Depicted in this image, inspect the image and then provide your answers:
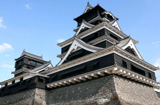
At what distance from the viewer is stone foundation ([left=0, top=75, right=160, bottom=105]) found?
1313 centimetres

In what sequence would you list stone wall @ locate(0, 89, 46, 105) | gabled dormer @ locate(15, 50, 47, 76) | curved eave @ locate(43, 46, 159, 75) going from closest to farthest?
curved eave @ locate(43, 46, 159, 75) < stone wall @ locate(0, 89, 46, 105) < gabled dormer @ locate(15, 50, 47, 76)

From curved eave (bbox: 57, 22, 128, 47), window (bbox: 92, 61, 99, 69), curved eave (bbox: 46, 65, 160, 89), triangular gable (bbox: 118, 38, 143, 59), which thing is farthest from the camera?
curved eave (bbox: 57, 22, 128, 47)

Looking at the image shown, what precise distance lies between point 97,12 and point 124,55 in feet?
31.8

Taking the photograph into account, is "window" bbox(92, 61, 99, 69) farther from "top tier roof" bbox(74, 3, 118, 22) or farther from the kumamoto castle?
"top tier roof" bbox(74, 3, 118, 22)

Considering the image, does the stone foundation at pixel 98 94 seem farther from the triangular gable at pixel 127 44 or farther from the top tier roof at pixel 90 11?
the top tier roof at pixel 90 11

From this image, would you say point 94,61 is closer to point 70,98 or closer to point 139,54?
point 70,98

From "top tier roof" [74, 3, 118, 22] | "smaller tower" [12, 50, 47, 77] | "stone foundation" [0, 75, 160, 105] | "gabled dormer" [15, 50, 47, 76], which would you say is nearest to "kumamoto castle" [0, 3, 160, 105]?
"stone foundation" [0, 75, 160, 105]

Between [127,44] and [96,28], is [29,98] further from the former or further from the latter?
[127,44]

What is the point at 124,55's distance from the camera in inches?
608

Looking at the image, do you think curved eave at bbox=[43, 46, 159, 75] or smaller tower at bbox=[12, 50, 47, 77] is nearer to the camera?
curved eave at bbox=[43, 46, 159, 75]

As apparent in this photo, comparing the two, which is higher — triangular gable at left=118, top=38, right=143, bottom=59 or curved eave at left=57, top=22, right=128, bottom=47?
curved eave at left=57, top=22, right=128, bottom=47

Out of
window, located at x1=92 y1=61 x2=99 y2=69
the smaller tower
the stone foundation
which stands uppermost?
the smaller tower

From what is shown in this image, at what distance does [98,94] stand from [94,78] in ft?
5.38

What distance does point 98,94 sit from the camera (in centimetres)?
1380
